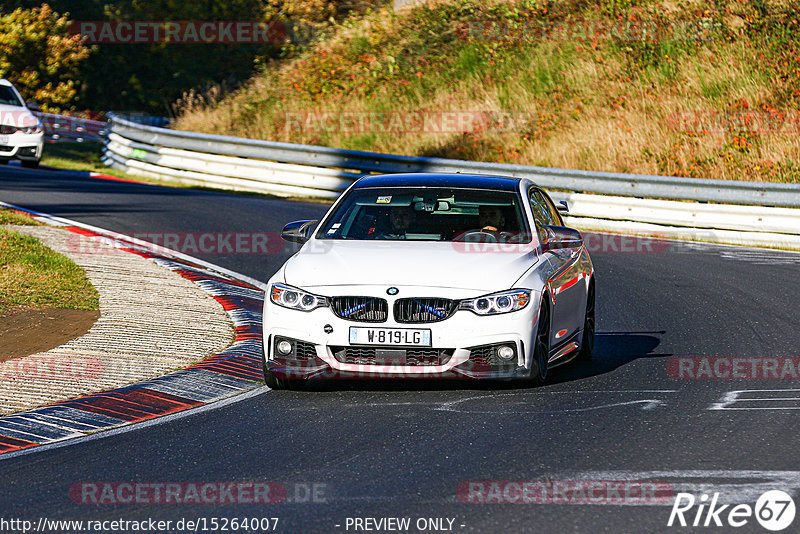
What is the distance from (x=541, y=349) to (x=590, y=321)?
176cm

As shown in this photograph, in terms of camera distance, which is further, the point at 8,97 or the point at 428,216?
the point at 8,97

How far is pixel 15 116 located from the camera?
25359 mm

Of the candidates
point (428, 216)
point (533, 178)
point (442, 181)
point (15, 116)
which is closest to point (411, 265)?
point (428, 216)

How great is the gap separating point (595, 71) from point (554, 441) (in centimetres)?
2363

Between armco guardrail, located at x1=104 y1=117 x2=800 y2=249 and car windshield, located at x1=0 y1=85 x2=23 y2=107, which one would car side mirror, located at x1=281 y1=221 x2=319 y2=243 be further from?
car windshield, located at x1=0 y1=85 x2=23 y2=107

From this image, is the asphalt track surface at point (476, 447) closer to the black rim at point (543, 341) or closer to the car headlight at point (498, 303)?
the black rim at point (543, 341)

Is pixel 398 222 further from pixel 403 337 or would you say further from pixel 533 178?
pixel 533 178

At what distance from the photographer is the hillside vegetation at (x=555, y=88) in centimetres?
2528

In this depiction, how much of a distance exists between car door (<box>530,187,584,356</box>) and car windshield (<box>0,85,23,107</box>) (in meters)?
18.2

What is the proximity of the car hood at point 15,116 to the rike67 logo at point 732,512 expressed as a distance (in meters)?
21.8

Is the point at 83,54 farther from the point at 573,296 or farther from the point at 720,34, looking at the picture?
the point at 573,296

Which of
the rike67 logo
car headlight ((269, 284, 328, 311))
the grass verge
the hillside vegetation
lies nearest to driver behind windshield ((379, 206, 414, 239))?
car headlight ((269, 284, 328, 311))

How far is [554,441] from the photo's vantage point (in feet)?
23.5

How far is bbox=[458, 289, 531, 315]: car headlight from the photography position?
8.33 m
